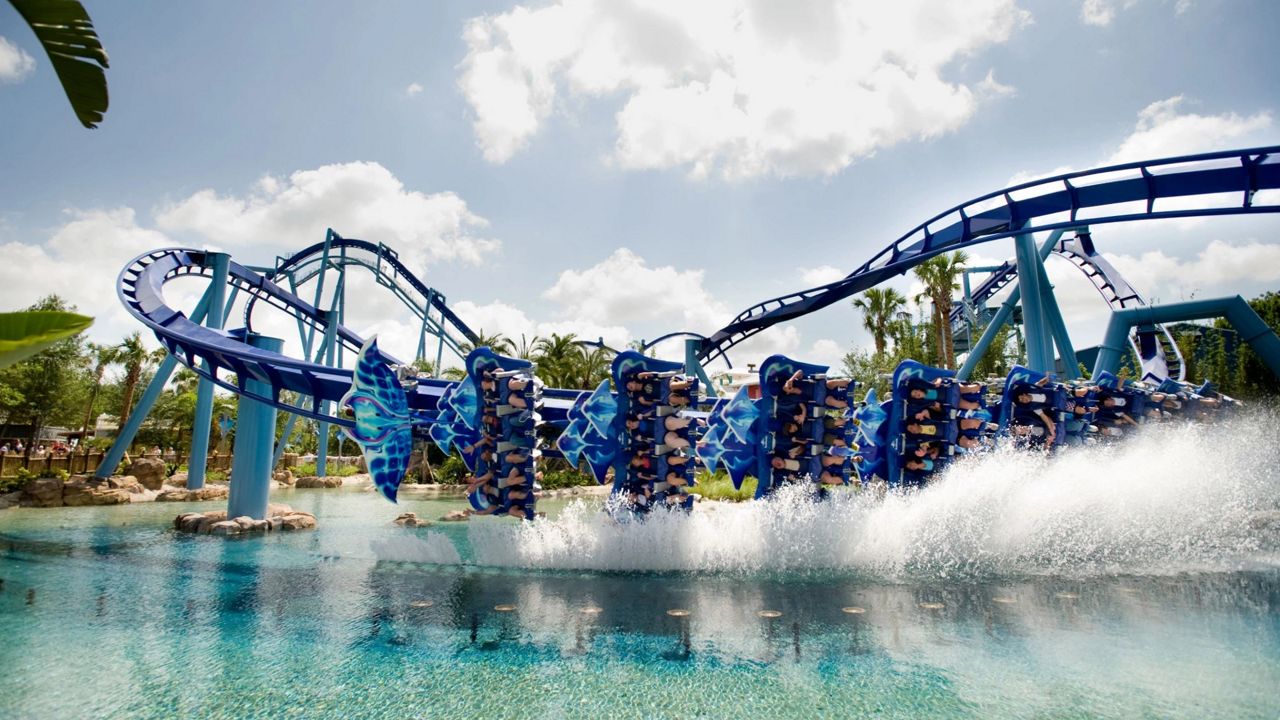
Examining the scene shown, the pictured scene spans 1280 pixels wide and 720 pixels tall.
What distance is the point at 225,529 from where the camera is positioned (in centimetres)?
1077

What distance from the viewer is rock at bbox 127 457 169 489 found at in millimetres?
17281

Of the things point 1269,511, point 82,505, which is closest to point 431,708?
point 1269,511

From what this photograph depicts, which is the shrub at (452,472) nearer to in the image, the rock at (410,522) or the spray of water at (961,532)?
the rock at (410,522)

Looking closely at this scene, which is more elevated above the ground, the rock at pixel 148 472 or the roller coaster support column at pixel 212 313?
the roller coaster support column at pixel 212 313

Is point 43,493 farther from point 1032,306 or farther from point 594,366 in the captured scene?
point 1032,306

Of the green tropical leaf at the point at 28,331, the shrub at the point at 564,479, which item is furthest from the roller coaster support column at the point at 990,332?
the green tropical leaf at the point at 28,331

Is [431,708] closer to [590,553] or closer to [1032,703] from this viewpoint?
[1032,703]

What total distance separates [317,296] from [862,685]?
65.4ft

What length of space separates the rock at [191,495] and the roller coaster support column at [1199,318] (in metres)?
21.2

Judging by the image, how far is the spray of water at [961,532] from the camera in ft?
25.4

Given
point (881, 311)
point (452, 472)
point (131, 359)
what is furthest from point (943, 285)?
point (131, 359)

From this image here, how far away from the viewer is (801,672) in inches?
165

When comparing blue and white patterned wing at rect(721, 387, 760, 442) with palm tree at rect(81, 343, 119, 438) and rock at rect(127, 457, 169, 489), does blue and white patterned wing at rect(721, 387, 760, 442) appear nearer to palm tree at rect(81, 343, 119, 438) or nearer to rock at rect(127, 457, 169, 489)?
rock at rect(127, 457, 169, 489)

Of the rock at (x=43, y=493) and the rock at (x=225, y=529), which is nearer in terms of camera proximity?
the rock at (x=225, y=529)
